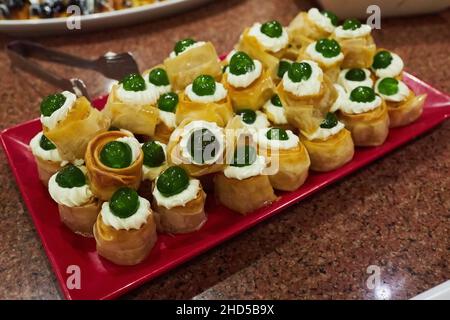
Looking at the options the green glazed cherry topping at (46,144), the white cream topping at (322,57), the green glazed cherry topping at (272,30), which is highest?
the green glazed cherry topping at (272,30)

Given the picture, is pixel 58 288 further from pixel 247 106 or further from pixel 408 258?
pixel 408 258

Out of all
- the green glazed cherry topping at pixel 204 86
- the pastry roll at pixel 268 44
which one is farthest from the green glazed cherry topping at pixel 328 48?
the green glazed cherry topping at pixel 204 86

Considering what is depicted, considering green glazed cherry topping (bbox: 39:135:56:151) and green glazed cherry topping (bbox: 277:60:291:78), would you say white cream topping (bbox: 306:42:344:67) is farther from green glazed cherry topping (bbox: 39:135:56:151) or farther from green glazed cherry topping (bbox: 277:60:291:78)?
green glazed cherry topping (bbox: 39:135:56:151)

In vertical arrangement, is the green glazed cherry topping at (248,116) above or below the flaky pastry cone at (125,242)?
above

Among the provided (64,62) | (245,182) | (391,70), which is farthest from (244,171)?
(64,62)

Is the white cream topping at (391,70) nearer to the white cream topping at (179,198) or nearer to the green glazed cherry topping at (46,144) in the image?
the white cream topping at (179,198)

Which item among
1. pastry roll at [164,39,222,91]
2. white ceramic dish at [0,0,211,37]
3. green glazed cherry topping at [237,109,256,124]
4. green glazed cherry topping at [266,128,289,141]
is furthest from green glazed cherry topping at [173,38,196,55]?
white ceramic dish at [0,0,211,37]
